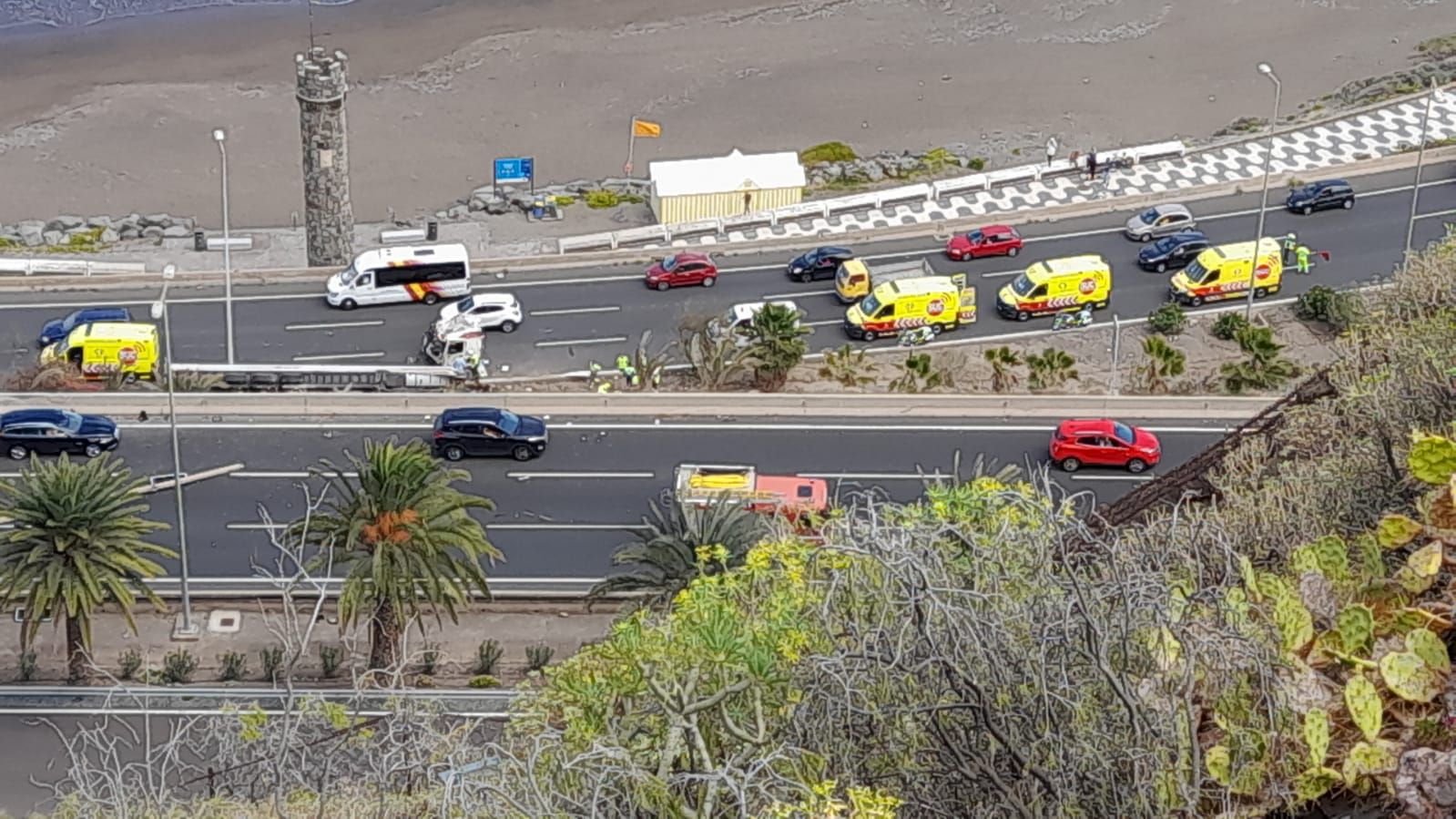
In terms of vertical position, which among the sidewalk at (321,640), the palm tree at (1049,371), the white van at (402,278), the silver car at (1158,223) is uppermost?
the silver car at (1158,223)

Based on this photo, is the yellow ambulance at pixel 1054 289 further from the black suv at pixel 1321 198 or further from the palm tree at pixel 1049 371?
the black suv at pixel 1321 198

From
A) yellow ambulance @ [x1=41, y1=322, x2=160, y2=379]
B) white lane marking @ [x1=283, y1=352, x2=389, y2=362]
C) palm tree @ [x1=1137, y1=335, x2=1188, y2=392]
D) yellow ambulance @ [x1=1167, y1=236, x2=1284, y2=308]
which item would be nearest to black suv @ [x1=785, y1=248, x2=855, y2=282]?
yellow ambulance @ [x1=1167, y1=236, x2=1284, y2=308]

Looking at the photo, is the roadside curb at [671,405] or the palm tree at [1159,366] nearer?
the roadside curb at [671,405]

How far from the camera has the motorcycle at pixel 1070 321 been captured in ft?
180

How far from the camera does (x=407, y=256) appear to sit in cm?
5503

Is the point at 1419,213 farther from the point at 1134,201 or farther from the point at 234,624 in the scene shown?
the point at 234,624

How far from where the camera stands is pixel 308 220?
189ft

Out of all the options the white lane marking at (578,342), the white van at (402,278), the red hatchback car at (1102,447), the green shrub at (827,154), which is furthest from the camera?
the green shrub at (827,154)

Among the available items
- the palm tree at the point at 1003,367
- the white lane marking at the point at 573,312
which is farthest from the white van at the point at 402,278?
the palm tree at the point at 1003,367

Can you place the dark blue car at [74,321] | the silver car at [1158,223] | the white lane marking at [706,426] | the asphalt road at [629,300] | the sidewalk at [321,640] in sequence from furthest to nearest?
the silver car at [1158,223] → the asphalt road at [629,300] → the dark blue car at [74,321] → the white lane marking at [706,426] → the sidewalk at [321,640]

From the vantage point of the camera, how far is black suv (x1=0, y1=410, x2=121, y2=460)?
44.7 m

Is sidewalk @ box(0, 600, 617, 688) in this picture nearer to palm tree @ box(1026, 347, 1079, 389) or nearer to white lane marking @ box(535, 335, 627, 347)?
white lane marking @ box(535, 335, 627, 347)

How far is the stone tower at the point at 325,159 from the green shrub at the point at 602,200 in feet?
28.5

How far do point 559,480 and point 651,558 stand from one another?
365 inches
